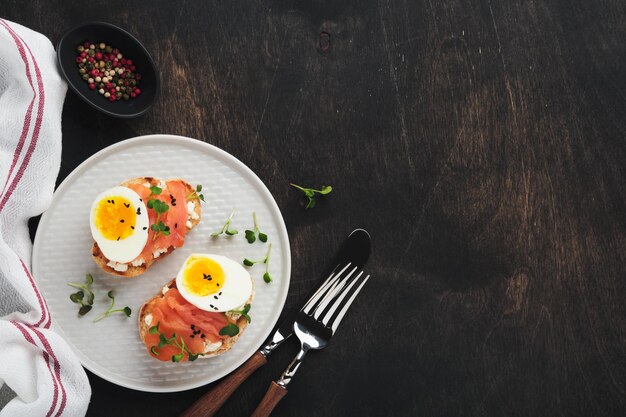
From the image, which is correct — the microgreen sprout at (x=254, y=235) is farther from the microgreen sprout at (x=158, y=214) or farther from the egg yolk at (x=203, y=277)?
the microgreen sprout at (x=158, y=214)

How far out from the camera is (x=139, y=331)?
1.86 metres

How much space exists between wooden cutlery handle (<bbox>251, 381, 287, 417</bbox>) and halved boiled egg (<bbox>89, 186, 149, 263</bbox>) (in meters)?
0.61

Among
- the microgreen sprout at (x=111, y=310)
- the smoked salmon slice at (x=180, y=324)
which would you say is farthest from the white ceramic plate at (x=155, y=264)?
the smoked salmon slice at (x=180, y=324)

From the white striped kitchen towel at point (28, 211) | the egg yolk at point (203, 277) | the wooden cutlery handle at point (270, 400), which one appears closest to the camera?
the white striped kitchen towel at point (28, 211)

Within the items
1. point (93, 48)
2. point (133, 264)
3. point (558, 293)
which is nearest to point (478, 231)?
point (558, 293)

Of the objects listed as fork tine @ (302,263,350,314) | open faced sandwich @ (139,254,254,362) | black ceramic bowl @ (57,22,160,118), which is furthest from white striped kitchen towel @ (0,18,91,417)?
fork tine @ (302,263,350,314)

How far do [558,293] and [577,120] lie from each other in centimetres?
61

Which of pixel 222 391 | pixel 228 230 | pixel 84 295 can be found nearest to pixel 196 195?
pixel 228 230

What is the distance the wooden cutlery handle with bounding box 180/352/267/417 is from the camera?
186cm

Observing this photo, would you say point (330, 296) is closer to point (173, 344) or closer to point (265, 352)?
point (265, 352)

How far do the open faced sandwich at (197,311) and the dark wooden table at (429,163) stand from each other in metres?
0.23

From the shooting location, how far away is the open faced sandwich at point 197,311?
1.76m

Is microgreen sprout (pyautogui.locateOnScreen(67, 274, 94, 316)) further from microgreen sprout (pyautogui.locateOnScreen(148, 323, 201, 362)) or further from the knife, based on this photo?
the knife

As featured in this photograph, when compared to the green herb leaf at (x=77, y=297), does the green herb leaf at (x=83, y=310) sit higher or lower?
lower
